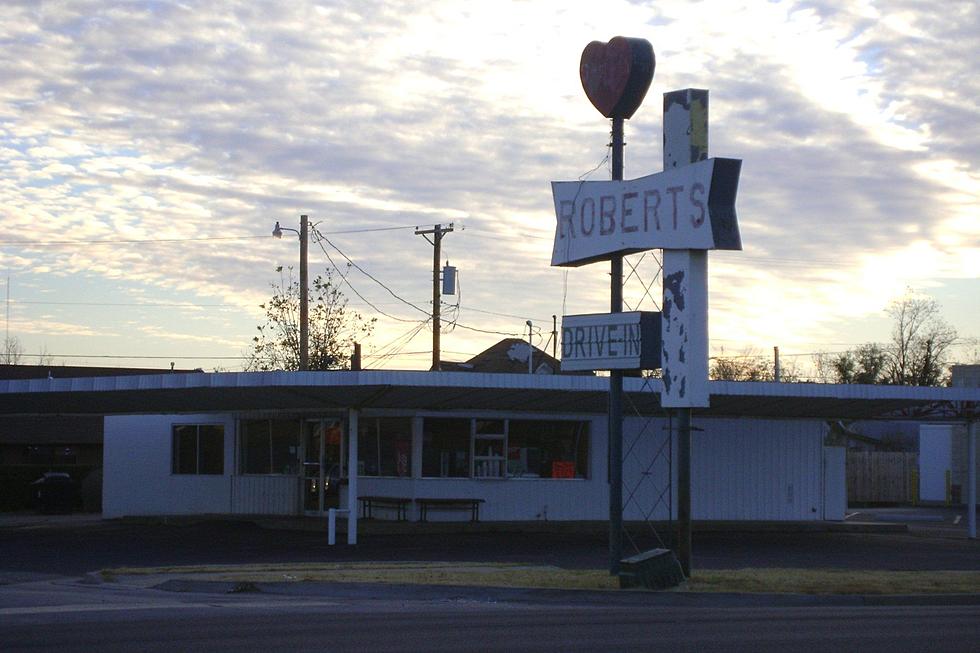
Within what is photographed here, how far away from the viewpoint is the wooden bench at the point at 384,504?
29.1 metres

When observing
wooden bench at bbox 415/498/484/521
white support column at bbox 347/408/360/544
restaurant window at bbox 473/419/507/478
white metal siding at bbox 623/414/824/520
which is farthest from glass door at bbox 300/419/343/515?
white metal siding at bbox 623/414/824/520

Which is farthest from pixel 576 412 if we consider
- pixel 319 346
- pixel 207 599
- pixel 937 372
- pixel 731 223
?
pixel 937 372

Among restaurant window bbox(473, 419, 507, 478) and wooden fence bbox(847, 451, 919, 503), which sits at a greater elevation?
restaurant window bbox(473, 419, 507, 478)

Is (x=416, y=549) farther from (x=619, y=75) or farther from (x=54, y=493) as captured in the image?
(x=54, y=493)

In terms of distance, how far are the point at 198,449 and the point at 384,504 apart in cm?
685

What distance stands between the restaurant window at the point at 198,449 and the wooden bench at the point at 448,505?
22.9 feet

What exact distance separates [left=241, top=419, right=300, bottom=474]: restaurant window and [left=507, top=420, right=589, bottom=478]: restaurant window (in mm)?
5732

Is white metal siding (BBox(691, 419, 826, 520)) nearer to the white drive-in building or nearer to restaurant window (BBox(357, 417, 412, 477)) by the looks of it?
the white drive-in building

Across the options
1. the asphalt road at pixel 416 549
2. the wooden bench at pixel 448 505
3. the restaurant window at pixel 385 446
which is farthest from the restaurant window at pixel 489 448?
the asphalt road at pixel 416 549

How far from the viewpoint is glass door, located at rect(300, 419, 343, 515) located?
100 ft

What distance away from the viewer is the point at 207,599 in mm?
16375

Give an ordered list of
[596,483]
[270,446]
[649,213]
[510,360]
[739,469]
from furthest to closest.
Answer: [510,360]
[739,469]
[270,446]
[596,483]
[649,213]

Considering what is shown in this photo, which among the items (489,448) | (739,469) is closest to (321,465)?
(489,448)

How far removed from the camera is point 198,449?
33531mm
